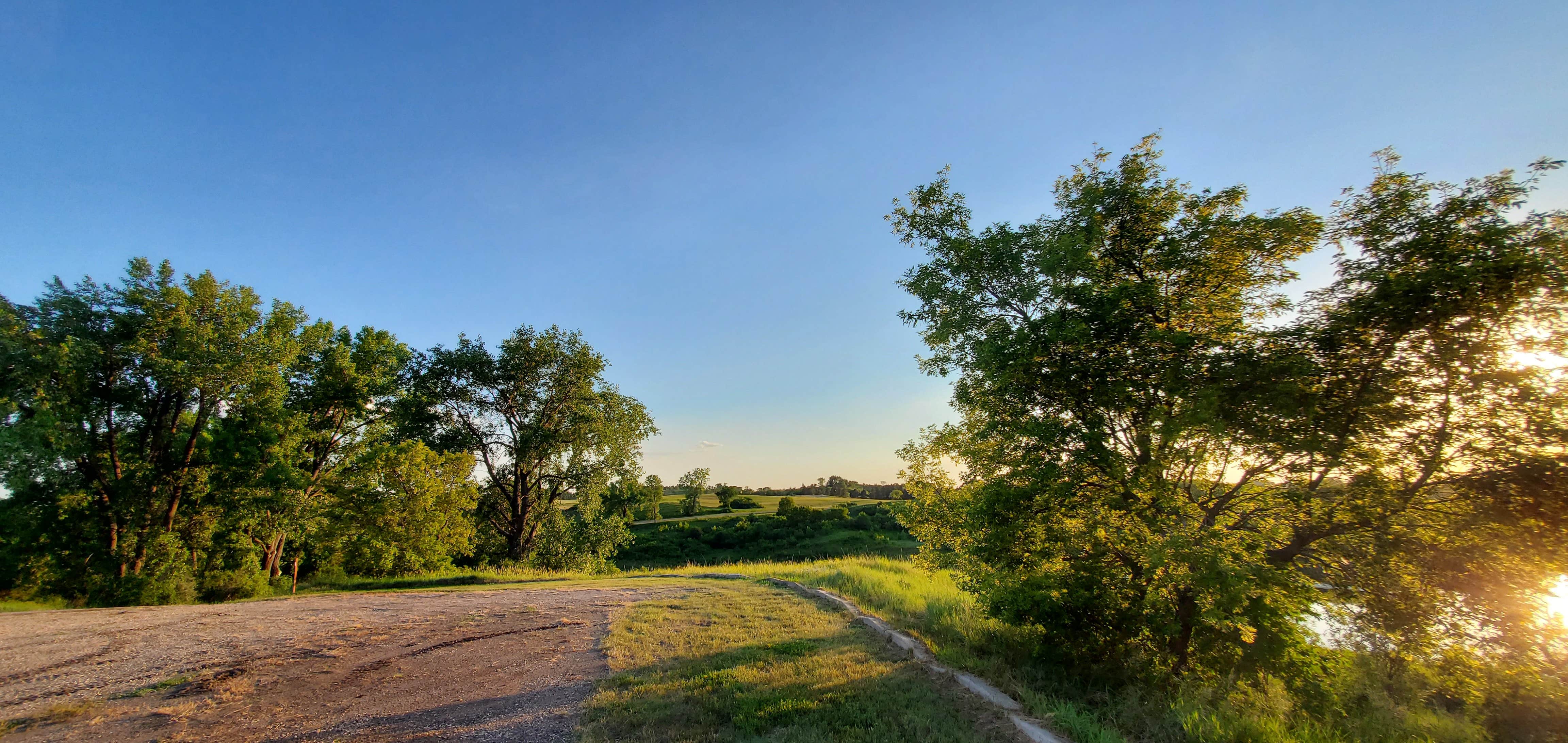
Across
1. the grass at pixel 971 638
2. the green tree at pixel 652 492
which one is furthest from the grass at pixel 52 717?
the green tree at pixel 652 492

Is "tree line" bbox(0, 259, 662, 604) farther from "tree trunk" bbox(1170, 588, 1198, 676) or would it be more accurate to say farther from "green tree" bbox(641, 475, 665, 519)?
"tree trunk" bbox(1170, 588, 1198, 676)

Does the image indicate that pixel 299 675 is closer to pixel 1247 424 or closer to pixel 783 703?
pixel 783 703

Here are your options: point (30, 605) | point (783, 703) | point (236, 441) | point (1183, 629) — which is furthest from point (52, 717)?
point (236, 441)

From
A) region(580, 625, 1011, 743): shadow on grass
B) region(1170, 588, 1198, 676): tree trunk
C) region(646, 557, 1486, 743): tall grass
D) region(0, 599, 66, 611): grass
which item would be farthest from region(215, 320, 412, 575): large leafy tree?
region(1170, 588, 1198, 676): tree trunk

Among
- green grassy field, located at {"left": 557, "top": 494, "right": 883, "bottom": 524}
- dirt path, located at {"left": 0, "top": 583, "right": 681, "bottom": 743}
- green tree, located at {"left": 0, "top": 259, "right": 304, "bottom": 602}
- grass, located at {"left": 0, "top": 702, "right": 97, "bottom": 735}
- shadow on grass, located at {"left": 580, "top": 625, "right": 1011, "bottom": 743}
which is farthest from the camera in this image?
green grassy field, located at {"left": 557, "top": 494, "right": 883, "bottom": 524}

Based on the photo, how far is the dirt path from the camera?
4.96 m

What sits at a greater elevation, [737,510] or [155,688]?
[155,688]

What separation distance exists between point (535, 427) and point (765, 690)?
26472 millimetres

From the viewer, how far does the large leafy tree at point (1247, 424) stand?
5.50m

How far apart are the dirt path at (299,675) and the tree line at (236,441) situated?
944 centimetres

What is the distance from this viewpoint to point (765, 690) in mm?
6223

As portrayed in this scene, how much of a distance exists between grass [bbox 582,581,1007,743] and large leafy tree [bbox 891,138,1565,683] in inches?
79.4

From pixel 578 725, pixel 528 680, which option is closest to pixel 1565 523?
pixel 578 725

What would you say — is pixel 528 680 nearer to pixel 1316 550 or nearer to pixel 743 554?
pixel 1316 550
